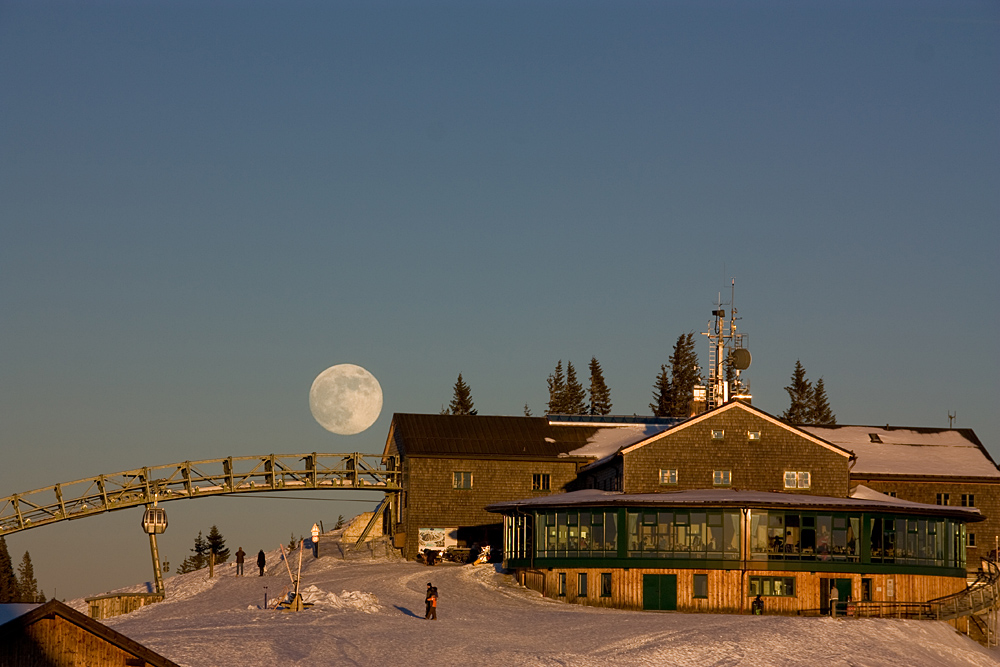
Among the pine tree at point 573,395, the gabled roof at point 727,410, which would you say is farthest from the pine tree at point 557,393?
the gabled roof at point 727,410

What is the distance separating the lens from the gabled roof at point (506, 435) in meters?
72.4

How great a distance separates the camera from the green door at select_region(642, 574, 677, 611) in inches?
2215

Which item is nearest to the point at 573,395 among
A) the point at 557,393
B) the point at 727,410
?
the point at 557,393

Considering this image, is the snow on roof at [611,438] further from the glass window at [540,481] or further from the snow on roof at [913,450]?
the snow on roof at [913,450]

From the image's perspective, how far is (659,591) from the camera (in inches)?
2219

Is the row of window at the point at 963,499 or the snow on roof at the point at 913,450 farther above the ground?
the snow on roof at the point at 913,450

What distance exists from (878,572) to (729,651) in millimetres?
16678

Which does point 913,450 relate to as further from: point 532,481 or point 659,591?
point 659,591

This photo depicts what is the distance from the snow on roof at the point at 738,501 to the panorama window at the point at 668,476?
3.24 metres

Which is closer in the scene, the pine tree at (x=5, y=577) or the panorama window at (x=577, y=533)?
the panorama window at (x=577, y=533)

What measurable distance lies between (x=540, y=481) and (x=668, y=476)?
9.95 m

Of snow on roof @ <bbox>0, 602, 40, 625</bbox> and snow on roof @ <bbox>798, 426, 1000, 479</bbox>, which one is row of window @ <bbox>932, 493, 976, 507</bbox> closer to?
snow on roof @ <bbox>798, 426, 1000, 479</bbox>

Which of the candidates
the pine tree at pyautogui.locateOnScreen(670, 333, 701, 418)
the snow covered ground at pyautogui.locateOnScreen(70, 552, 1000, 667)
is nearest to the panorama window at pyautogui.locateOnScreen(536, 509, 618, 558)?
the snow covered ground at pyautogui.locateOnScreen(70, 552, 1000, 667)

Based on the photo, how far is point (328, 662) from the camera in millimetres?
39875
